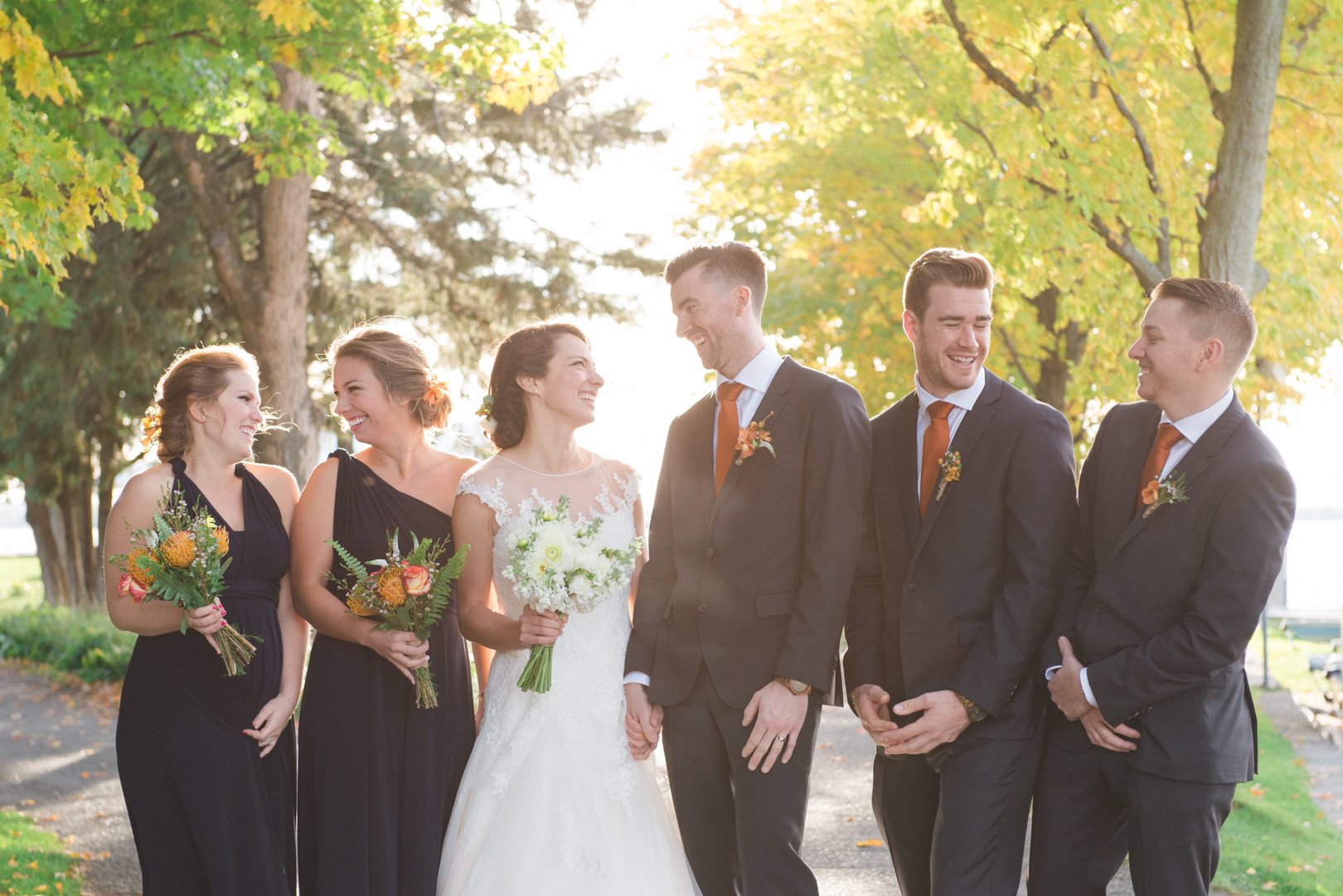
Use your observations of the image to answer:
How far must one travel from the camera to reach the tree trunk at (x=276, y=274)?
1167 cm

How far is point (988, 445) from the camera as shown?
3748 mm

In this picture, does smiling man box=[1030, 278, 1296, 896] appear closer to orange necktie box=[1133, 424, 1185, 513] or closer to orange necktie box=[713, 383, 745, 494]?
orange necktie box=[1133, 424, 1185, 513]

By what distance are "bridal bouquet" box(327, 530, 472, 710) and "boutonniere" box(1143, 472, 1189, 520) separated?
7.81ft

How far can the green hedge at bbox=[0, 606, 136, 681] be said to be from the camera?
584 inches

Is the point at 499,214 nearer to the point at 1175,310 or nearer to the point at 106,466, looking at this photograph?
the point at 106,466

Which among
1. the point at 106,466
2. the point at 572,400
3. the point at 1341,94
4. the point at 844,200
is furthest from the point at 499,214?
the point at 572,400

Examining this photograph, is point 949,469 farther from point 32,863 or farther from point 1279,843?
point 32,863

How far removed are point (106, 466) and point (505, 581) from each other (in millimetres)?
18250

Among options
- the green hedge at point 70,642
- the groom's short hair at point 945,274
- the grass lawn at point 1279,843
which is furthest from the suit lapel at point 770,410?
the green hedge at point 70,642

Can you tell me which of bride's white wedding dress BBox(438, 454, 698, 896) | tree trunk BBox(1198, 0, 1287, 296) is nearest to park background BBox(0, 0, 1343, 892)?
tree trunk BBox(1198, 0, 1287, 296)

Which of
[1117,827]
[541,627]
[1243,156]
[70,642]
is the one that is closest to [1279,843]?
[1117,827]

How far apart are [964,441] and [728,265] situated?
1061mm

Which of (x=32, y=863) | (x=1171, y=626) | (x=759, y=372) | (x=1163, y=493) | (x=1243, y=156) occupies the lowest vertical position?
(x=32, y=863)

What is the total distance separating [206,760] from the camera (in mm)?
4004
